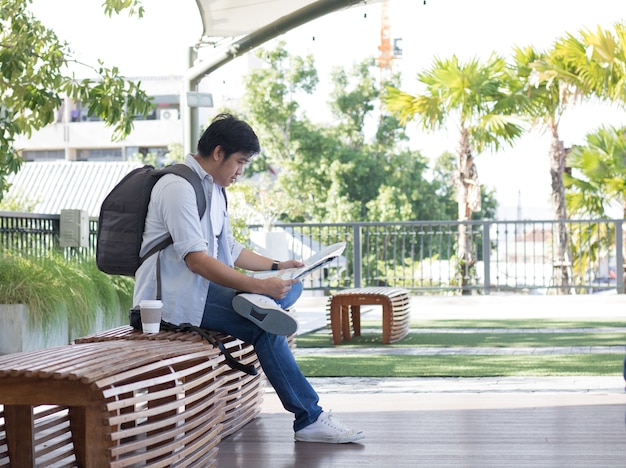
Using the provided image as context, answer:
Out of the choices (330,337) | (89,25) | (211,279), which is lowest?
(330,337)

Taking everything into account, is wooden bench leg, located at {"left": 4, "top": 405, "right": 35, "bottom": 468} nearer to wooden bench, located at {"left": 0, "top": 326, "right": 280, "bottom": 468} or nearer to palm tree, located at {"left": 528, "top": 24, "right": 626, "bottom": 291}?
wooden bench, located at {"left": 0, "top": 326, "right": 280, "bottom": 468}

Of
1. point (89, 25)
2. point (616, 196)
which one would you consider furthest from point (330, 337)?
point (89, 25)

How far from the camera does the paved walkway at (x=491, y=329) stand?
18.6 ft

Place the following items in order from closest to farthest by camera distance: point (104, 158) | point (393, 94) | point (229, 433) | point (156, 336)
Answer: point (156, 336) → point (229, 433) → point (393, 94) → point (104, 158)

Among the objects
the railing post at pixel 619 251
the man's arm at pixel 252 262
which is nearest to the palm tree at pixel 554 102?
the railing post at pixel 619 251

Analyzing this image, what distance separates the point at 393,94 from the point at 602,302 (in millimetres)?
4582

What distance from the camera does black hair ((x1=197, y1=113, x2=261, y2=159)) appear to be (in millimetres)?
4105

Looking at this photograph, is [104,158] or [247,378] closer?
[247,378]

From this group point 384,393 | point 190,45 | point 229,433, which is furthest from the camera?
point 190,45

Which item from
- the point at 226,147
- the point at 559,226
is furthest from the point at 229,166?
the point at 559,226

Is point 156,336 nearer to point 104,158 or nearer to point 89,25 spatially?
point 89,25

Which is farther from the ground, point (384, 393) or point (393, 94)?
point (393, 94)

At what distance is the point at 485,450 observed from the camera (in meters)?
3.90

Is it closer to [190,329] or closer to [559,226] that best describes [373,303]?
[190,329]
